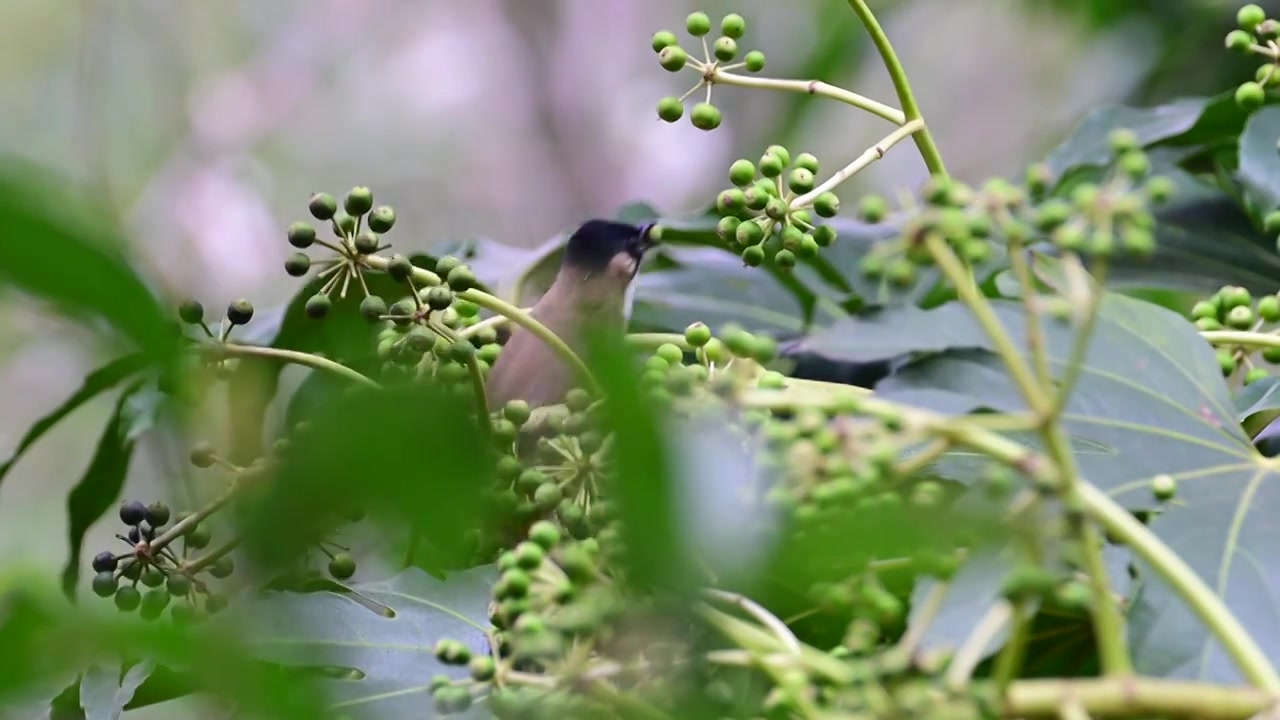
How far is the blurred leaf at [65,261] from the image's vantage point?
0.24 meters

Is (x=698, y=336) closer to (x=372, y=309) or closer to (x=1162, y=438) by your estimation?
(x=372, y=309)

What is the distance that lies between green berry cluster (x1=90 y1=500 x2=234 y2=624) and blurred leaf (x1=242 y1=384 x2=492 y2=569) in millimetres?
369

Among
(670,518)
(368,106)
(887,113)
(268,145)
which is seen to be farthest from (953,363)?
(368,106)

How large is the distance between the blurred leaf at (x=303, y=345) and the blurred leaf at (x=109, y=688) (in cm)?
13

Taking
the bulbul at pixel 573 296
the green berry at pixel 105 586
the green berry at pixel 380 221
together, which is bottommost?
the green berry at pixel 105 586

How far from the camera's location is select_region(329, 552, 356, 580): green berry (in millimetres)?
685

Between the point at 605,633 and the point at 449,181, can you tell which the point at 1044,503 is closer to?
the point at 605,633


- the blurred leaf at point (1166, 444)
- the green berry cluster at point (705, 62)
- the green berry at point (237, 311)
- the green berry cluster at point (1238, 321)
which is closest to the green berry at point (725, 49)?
the green berry cluster at point (705, 62)

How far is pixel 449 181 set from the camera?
199 inches

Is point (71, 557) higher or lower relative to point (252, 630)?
lower

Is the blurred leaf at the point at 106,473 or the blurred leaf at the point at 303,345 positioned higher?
the blurred leaf at the point at 303,345

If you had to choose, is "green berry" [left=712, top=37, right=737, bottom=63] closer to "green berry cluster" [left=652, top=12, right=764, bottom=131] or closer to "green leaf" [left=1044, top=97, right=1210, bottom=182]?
"green berry cluster" [left=652, top=12, right=764, bottom=131]

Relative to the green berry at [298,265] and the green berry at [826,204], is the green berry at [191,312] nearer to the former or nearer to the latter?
the green berry at [298,265]

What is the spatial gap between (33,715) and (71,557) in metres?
0.18
